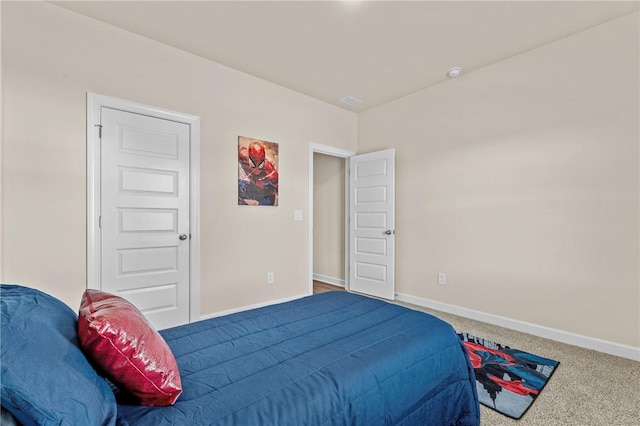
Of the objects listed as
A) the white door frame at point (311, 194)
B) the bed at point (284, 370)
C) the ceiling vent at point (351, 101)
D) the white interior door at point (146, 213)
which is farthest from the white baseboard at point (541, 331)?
the white interior door at point (146, 213)

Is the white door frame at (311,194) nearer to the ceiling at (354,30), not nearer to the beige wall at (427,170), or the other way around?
the beige wall at (427,170)

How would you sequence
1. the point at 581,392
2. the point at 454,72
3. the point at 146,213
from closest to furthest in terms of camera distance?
the point at 581,392 < the point at 146,213 < the point at 454,72

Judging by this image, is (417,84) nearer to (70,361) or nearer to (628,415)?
(628,415)

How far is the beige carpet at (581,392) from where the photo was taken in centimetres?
173

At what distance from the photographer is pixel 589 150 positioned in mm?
2693

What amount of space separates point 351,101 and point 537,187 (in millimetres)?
2498

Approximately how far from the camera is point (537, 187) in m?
2.97

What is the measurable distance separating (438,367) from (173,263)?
256 centimetres

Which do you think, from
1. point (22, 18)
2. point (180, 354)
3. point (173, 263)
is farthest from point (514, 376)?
point (22, 18)

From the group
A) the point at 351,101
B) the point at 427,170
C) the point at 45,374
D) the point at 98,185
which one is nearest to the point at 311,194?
the point at 351,101

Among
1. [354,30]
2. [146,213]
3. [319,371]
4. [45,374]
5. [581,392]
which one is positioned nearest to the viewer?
[45,374]

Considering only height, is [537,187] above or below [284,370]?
above

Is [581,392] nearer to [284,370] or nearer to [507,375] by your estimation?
[507,375]

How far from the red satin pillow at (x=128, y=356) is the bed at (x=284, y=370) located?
29 mm
